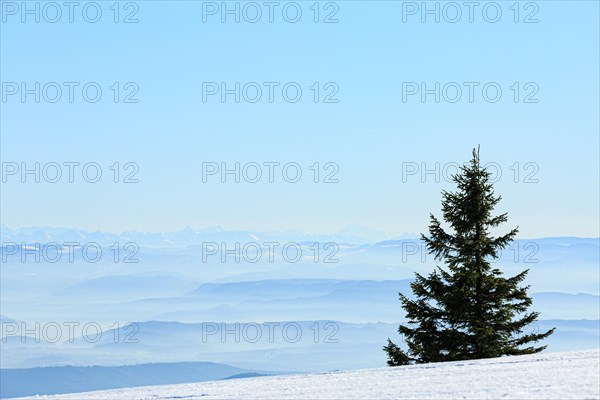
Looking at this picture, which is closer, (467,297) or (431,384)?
(431,384)

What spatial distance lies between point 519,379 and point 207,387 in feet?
14.8

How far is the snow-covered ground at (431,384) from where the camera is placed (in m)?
8.88

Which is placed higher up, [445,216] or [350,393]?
[445,216]

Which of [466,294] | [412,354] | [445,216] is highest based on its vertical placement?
[445,216]

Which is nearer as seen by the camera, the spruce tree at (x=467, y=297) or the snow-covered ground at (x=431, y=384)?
the snow-covered ground at (x=431, y=384)

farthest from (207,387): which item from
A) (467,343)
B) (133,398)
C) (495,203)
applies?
(495,203)

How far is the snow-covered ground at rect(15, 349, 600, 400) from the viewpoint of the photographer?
8883 millimetres

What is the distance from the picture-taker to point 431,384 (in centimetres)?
998

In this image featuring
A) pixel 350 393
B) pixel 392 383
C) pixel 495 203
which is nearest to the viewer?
pixel 350 393

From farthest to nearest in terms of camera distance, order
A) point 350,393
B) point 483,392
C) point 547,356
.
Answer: point 547,356 → point 350,393 → point 483,392

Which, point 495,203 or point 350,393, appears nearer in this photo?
point 350,393

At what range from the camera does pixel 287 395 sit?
9.91 m

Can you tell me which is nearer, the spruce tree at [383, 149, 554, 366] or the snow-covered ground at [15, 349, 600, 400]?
the snow-covered ground at [15, 349, 600, 400]

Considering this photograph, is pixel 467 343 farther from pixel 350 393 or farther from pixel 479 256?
pixel 350 393
